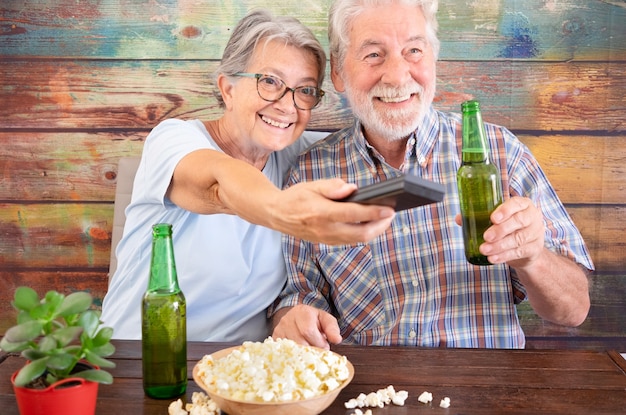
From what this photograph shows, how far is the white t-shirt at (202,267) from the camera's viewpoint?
180cm

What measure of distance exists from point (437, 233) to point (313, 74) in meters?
0.58

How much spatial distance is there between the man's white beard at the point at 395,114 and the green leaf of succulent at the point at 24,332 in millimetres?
1181

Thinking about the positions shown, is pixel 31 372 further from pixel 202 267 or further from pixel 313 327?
pixel 202 267

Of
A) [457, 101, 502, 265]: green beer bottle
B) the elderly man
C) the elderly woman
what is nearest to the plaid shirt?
the elderly man

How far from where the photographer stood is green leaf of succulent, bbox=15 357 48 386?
94 centimetres

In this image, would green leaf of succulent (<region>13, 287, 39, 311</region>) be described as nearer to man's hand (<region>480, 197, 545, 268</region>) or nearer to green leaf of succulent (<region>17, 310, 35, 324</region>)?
green leaf of succulent (<region>17, 310, 35, 324</region>)

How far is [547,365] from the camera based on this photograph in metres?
1.37

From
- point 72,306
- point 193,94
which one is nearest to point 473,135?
point 72,306

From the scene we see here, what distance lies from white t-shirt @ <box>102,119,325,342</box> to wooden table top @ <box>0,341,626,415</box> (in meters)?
0.32

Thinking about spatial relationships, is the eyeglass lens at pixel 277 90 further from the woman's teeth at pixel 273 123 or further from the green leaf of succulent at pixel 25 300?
the green leaf of succulent at pixel 25 300

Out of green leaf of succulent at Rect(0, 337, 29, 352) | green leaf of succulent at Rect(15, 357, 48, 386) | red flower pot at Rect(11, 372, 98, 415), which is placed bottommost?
red flower pot at Rect(11, 372, 98, 415)

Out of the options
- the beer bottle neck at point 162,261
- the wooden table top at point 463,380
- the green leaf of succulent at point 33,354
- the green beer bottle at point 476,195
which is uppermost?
the green beer bottle at point 476,195

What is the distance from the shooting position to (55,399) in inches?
38.9

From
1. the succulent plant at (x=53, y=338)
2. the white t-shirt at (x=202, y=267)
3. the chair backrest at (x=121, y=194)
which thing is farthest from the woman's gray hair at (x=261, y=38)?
the succulent plant at (x=53, y=338)
